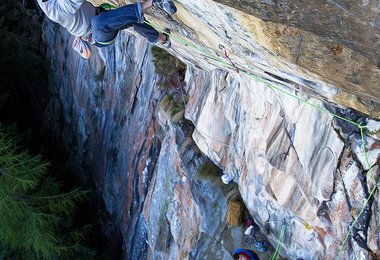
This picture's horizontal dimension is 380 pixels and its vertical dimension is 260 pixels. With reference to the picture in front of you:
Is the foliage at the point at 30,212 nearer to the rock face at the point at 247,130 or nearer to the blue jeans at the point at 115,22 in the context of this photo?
the rock face at the point at 247,130

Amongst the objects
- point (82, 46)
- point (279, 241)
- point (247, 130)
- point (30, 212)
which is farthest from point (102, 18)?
point (30, 212)

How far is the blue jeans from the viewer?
461 cm

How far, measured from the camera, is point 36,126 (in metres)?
15.7

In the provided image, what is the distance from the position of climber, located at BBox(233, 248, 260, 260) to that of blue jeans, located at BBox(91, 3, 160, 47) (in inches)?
128

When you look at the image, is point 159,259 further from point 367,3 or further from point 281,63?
point 367,3

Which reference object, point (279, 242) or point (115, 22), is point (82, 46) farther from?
point (279, 242)

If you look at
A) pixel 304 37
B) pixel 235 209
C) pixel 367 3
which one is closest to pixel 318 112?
pixel 304 37

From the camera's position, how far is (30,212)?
9.95 m

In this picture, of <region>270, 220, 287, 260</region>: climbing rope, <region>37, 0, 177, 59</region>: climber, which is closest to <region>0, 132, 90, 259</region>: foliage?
<region>37, 0, 177, 59</region>: climber

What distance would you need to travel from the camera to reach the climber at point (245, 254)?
6680 millimetres

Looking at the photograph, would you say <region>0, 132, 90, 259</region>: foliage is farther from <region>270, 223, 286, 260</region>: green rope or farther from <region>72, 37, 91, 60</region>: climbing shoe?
<region>270, 223, 286, 260</region>: green rope

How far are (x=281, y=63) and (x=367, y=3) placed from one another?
3.94ft

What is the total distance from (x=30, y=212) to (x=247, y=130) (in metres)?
5.63

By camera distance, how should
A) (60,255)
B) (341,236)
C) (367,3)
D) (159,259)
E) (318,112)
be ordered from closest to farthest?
(367,3) → (318,112) → (341,236) → (159,259) → (60,255)
